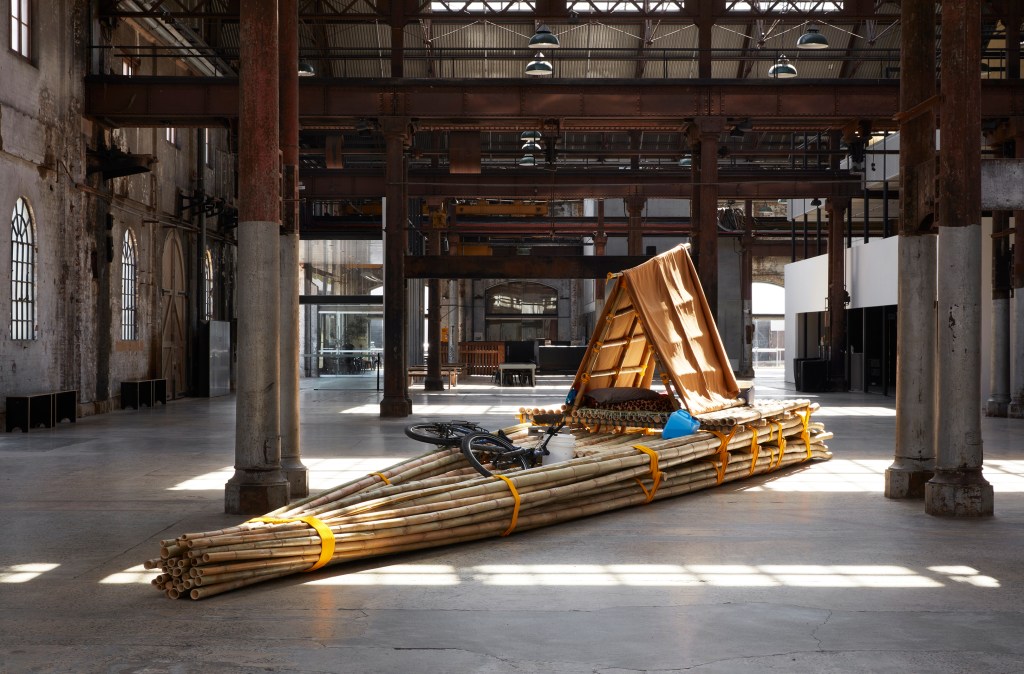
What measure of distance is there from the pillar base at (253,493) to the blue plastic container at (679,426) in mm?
4501

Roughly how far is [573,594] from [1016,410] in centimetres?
1767

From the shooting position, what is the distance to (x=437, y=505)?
7.61m

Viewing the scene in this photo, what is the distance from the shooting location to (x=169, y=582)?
619 cm

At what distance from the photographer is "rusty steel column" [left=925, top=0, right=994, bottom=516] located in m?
9.13

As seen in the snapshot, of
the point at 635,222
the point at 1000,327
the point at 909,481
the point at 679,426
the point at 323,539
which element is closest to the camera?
the point at 323,539

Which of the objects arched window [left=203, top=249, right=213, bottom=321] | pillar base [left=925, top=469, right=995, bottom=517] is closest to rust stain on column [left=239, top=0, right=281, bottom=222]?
pillar base [left=925, top=469, right=995, bottom=517]

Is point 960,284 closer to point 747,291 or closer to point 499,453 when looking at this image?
point 499,453

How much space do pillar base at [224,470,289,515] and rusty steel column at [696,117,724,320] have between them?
12433 millimetres

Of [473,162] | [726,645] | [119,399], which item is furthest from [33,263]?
[726,645]

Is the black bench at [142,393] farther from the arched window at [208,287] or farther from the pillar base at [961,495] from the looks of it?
the pillar base at [961,495]

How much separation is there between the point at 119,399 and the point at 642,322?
15142mm

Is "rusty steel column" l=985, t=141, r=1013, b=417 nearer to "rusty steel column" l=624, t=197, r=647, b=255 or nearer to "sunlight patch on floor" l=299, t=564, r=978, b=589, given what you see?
"rusty steel column" l=624, t=197, r=647, b=255

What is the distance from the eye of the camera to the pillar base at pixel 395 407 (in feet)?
66.7

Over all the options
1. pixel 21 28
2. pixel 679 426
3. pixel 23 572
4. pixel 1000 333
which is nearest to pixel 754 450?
pixel 679 426
